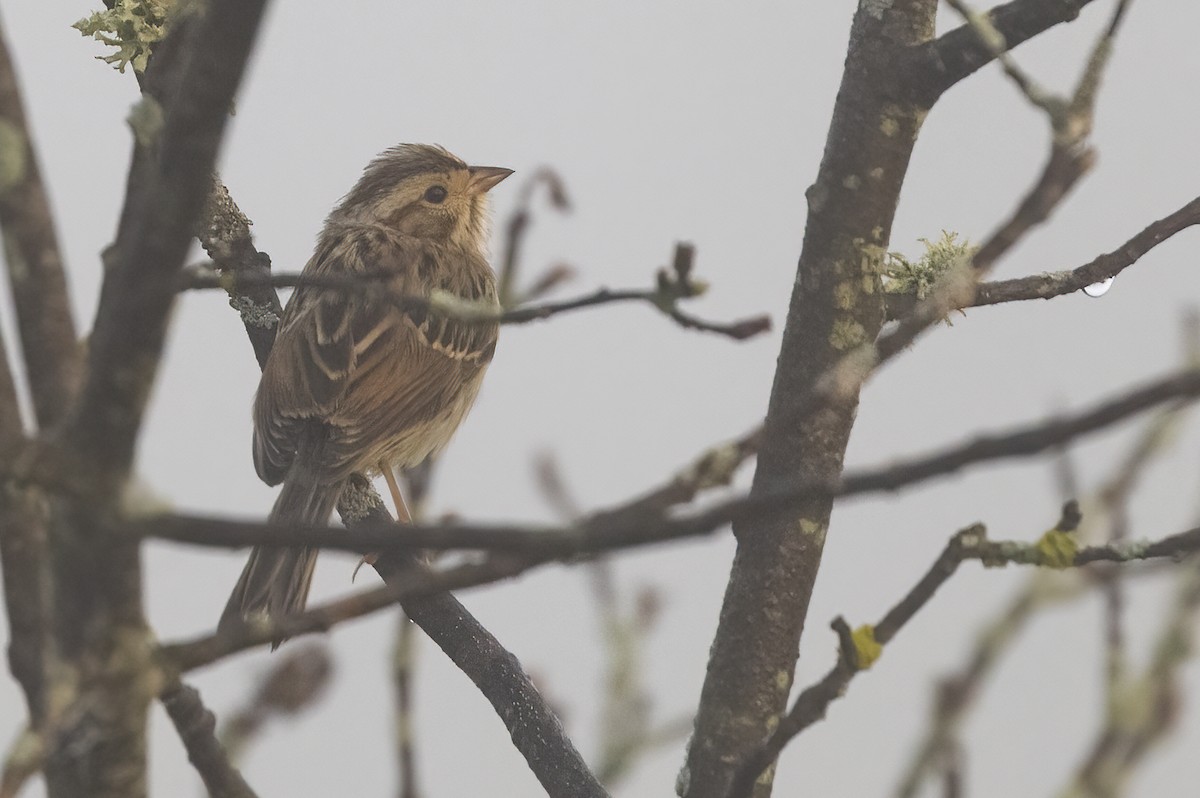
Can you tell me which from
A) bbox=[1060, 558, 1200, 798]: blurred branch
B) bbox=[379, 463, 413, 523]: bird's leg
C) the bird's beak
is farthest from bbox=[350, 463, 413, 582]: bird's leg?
bbox=[1060, 558, 1200, 798]: blurred branch

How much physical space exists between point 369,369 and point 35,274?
2.60 meters

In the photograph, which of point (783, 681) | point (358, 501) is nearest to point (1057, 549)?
point (783, 681)

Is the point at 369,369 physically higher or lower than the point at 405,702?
higher

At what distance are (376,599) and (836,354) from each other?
51.4 inches

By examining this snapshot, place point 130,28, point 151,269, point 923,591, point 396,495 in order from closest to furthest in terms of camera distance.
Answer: point 151,269, point 923,591, point 130,28, point 396,495

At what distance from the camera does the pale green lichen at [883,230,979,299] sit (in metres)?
2.55

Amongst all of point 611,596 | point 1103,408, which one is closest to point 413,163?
point 611,596

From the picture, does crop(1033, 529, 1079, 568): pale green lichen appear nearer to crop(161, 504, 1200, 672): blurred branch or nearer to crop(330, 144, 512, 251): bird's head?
crop(161, 504, 1200, 672): blurred branch

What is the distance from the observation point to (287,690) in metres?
1.15

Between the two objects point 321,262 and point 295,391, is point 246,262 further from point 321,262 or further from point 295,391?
point 321,262

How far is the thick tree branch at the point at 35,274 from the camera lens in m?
1.16

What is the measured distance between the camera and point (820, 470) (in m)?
2.29

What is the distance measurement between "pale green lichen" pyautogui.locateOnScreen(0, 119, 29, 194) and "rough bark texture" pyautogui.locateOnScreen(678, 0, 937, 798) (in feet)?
4.34

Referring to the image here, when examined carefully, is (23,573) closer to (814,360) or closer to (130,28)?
(814,360)
